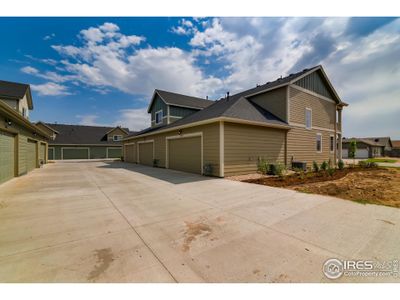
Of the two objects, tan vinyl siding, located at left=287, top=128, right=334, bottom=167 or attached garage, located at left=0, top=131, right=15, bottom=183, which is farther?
tan vinyl siding, located at left=287, top=128, right=334, bottom=167

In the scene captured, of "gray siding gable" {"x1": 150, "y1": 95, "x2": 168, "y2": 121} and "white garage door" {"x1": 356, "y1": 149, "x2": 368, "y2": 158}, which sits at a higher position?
"gray siding gable" {"x1": 150, "y1": 95, "x2": 168, "y2": 121}

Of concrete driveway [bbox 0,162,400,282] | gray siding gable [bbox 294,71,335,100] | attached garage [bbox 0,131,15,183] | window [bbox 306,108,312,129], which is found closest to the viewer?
concrete driveway [bbox 0,162,400,282]

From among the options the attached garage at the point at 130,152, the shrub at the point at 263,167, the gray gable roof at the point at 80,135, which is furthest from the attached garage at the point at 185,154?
the gray gable roof at the point at 80,135

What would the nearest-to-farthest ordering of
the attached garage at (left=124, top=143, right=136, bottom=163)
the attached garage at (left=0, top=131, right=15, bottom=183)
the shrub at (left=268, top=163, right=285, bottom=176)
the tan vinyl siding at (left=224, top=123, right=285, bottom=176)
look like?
the attached garage at (left=0, top=131, right=15, bottom=183)
the tan vinyl siding at (left=224, top=123, right=285, bottom=176)
the shrub at (left=268, top=163, right=285, bottom=176)
the attached garage at (left=124, top=143, right=136, bottom=163)

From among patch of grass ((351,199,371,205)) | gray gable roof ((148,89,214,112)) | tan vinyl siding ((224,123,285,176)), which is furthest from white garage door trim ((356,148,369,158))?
patch of grass ((351,199,371,205))

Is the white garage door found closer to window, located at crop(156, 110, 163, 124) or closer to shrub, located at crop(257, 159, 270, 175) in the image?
shrub, located at crop(257, 159, 270, 175)

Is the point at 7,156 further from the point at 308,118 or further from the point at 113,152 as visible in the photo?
the point at 113,152

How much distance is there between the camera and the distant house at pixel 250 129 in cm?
881

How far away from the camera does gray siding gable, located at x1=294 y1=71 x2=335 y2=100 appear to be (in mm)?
12602

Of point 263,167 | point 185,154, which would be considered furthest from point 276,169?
point 185,154

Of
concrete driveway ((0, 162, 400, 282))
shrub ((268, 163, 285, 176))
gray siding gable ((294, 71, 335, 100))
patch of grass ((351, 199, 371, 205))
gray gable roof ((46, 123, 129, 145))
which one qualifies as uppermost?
A: gray siding gable ((294, 71, 335, 100))

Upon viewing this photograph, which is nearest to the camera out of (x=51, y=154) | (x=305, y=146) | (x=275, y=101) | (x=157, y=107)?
(x=275, y=101)

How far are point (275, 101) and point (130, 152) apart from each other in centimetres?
1704

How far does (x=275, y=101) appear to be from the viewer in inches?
484
